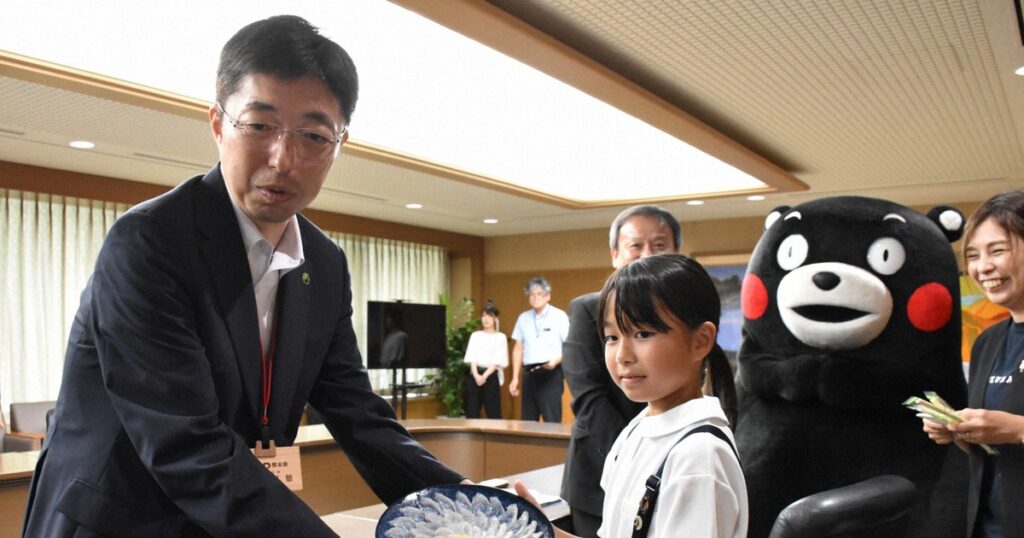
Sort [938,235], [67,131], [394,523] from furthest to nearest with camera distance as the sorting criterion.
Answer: [67,131], [938,235], [394,523]

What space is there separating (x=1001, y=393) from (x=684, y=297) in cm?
116

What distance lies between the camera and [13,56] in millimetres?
3508

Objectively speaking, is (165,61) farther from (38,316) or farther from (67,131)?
(38,316)

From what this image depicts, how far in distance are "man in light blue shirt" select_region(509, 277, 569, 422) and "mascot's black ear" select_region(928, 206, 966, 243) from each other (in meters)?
5.03

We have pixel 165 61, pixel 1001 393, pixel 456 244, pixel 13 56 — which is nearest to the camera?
pixel 1001 393

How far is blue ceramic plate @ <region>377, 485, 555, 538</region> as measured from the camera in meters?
1.17

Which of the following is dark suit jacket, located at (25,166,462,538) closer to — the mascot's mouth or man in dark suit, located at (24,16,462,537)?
man in dark suit, located at (24,16,462,537)

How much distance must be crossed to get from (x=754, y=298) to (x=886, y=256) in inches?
15.2

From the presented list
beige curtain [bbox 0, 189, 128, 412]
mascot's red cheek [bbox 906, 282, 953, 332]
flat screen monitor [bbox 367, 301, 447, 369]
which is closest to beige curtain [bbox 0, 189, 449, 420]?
beige curtain [bbox 0, 189, 128, 412]

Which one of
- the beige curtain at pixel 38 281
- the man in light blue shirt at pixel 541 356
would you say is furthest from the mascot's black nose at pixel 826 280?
the beige curtain at pixel 38 281

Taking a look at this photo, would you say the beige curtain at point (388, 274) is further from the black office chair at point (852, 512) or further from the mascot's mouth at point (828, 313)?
the black office chair at point (852, 512)

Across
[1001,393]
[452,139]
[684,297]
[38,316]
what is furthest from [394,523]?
[38,316]

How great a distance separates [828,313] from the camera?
91.5 inches

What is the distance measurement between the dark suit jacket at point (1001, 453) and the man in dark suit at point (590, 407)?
85 centimetres
